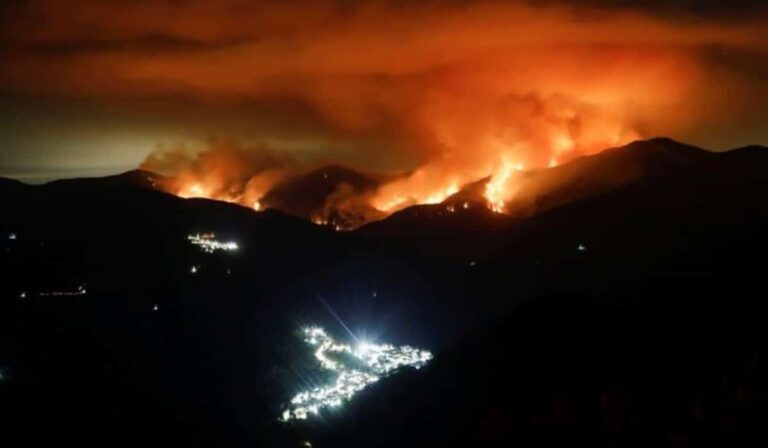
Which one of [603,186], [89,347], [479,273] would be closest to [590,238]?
[479,273]

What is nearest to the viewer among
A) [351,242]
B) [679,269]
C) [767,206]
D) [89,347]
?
[679,269]

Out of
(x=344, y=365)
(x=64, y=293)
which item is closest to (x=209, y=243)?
(x=64, y=293)

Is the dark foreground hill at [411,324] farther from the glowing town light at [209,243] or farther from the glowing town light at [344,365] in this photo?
the glowing town light at [344,365]

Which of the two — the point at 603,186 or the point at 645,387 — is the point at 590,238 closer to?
the point at 603,186

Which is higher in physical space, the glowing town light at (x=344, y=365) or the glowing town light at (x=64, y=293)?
the glowing town light at (x=64, y=293)

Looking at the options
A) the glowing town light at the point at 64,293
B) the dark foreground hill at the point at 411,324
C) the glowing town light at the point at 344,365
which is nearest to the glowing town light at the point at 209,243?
the dark foreground hill at the point at 411,324

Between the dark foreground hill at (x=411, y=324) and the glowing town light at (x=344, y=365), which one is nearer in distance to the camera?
the dark foreground hill at (x=411, y=324)

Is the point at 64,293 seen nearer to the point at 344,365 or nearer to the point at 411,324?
the point at 344,365
